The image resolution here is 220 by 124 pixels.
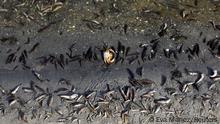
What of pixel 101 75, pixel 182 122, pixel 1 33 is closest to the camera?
pixel 182 122

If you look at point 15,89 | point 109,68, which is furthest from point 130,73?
point 15,89

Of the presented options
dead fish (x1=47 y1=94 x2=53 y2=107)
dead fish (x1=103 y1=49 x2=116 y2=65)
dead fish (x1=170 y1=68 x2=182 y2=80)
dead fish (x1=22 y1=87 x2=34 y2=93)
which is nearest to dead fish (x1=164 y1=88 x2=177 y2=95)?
dead fish (x1=170 y1=68 x2=182 y2=80)

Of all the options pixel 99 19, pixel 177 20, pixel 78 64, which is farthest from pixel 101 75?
pixel 177 20

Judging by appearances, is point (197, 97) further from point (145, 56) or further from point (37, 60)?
point (37, 60)

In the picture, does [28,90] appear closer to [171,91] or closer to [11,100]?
[11,100]

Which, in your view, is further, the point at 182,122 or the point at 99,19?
the point at 99,19

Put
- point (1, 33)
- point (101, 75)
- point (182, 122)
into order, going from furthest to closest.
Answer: point (1, 33) → point (101, 75) → point (182, 122)

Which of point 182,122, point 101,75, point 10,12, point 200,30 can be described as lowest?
point 182,122

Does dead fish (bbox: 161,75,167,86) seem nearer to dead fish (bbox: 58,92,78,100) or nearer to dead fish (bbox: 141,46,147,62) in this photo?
dead fish (bbox: 141,46,147,62)
